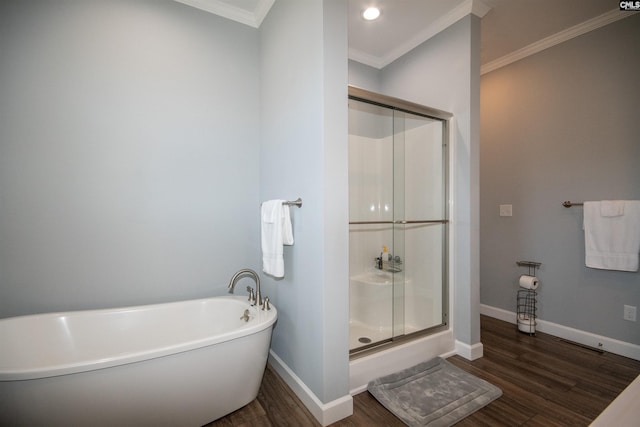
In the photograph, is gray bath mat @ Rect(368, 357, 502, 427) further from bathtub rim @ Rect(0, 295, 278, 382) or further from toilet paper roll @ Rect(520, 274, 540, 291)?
toilet paper roll @ Rect(520, 274, 540, 291)

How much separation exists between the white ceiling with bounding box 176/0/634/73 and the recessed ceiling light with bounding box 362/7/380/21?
38mm

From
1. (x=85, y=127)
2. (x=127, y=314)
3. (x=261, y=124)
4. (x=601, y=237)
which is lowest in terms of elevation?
(x=127, y=314)

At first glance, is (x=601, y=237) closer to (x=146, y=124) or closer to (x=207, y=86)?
(x=207, y=86)

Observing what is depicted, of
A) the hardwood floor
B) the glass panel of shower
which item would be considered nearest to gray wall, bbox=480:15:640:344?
the hardwood floor

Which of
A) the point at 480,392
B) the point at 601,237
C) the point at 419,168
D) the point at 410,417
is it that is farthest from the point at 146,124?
the point at 601,237

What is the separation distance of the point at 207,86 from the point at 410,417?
2591 millimetres

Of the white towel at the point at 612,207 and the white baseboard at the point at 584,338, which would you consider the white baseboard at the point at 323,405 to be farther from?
the white towel at the point at 612,207

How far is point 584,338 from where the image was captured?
93.7 inches

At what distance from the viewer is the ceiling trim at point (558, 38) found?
2.23 meters

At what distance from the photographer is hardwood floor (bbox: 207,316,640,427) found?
1.52 metres

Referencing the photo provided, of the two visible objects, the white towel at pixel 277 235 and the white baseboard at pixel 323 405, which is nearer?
the white baseboard at pixel 323 405

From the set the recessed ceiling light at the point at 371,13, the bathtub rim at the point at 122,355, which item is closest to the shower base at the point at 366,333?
the bathtub rim at the point at 122,355

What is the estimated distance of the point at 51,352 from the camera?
1.57 m

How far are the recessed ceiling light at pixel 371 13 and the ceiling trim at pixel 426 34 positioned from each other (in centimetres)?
50
